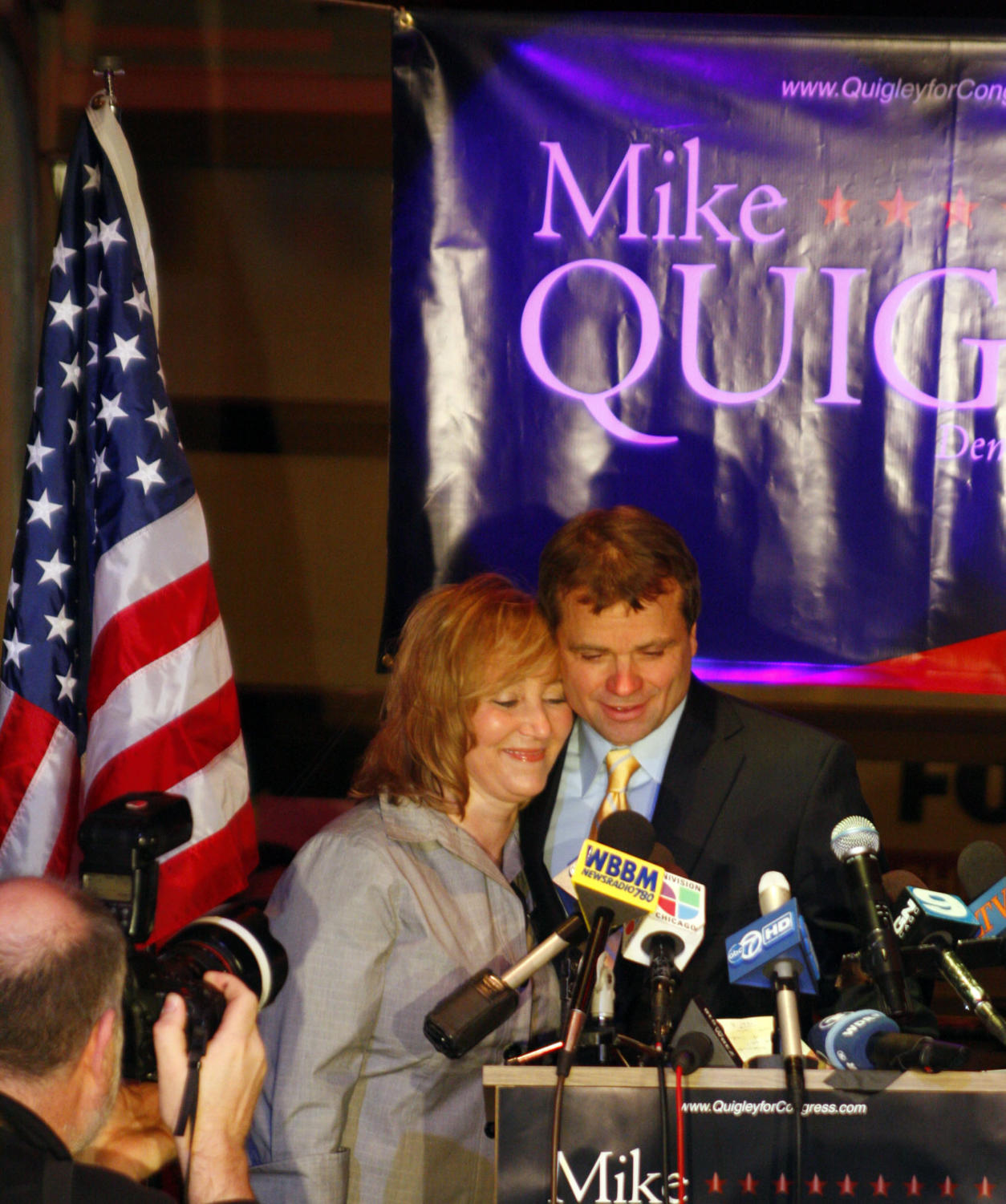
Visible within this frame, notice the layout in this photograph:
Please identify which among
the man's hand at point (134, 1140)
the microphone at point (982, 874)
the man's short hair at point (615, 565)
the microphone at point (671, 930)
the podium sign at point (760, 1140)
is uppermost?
the man's short hair at point (615, 565)

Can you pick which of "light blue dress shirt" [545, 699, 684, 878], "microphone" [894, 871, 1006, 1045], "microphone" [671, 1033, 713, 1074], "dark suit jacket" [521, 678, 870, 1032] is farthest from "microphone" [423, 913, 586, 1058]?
"light blue dress shirt" [545, 699, 684, 878]

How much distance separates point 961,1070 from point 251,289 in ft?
9.84

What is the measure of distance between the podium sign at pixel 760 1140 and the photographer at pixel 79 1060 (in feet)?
1.11

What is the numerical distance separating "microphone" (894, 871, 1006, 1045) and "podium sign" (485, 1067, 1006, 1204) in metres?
0.13

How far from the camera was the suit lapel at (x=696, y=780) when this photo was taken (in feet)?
7.69

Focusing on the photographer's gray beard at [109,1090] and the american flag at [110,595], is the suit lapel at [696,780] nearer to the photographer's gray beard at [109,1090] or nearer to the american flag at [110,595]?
the american flag at [110,595]

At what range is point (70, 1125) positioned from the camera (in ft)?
4.57

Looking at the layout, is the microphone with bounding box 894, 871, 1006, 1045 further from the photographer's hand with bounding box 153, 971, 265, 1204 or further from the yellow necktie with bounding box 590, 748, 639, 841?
the photographer's hand with bounding box 153, 971, 265, 1204

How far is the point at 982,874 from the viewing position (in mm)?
1689

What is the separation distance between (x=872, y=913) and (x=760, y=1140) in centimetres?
29

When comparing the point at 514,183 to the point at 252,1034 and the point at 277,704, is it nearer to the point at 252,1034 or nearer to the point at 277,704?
the point at 277,704

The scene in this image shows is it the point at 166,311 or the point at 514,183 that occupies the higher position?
the point at 514,183

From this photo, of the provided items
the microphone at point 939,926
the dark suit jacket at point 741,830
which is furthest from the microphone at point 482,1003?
the dark suit jacket at point 741,830

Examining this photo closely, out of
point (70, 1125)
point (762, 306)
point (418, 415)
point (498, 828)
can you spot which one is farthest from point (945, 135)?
point (70, 1125)
